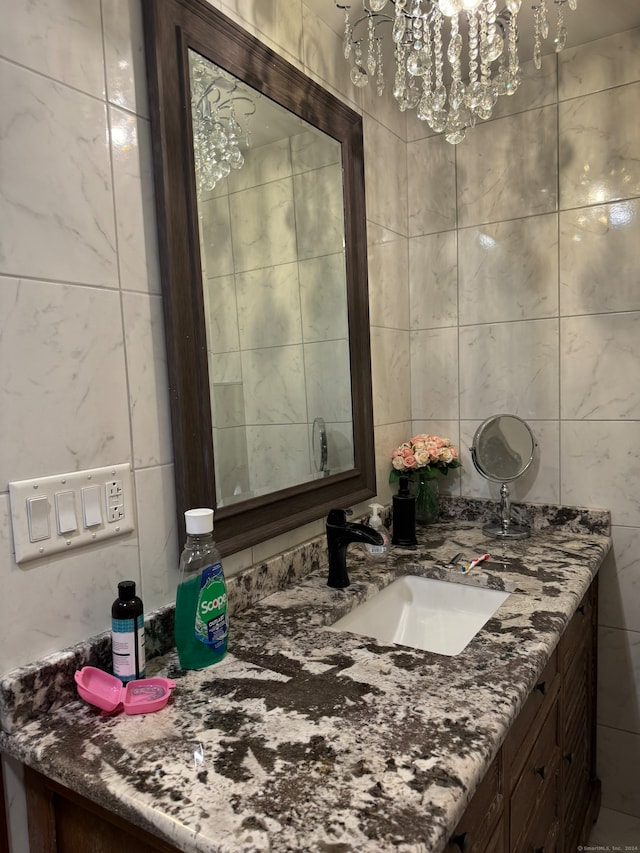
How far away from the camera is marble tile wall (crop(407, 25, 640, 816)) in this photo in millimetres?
1461

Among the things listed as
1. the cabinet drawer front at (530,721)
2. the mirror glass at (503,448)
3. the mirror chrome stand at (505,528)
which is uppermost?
the mirror glass at (503,448)

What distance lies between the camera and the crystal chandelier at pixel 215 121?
100cm

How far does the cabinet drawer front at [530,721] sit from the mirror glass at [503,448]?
1.97 ft

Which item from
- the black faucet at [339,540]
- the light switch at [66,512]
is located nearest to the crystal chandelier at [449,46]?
the black faucet at [339,540]

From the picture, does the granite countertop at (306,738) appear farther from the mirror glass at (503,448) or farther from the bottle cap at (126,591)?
the mirror glass at (503,448)

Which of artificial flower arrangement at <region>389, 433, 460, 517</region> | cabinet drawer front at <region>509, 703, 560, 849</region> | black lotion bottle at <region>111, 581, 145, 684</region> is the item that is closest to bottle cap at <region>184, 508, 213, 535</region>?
black lotion bottle at <region>111, 581, 145, 684</region>

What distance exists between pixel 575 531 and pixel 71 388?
4.48 feet

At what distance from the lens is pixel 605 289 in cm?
148

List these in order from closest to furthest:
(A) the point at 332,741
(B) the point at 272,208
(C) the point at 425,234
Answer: (A) the point at 332,741 < (B) the point at 272,208 < (C) the point at 425,234

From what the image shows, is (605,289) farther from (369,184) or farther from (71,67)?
(71,67)

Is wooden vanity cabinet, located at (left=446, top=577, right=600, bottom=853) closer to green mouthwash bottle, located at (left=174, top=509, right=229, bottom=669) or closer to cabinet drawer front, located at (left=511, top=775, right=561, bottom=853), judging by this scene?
cabinet drawer front, located at (left=511, top=775, right=561, bottom=853)

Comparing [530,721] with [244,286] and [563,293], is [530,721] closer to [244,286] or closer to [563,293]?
[244,286]

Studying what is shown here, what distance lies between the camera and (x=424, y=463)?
1635 millimetres

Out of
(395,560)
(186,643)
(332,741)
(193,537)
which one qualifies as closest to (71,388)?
(193,537)
